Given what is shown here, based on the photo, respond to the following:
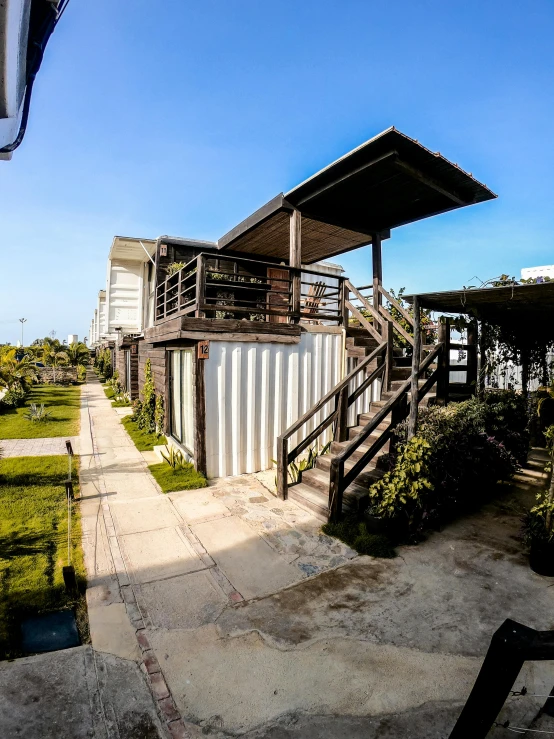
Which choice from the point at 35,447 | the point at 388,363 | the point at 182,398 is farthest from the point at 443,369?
the point at 35,447

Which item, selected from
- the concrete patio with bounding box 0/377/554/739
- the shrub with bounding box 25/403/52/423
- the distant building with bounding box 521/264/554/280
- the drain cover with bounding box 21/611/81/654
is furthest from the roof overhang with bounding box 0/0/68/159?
Answer: the shrub with bounding box 25/403/52/423

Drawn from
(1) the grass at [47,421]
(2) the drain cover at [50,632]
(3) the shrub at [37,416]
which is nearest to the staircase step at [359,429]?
(2) the drain cover at [50,632]

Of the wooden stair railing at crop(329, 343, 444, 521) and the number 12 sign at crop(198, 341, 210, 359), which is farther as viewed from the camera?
the number 12 sign at crop(198, 341, 210, 359)

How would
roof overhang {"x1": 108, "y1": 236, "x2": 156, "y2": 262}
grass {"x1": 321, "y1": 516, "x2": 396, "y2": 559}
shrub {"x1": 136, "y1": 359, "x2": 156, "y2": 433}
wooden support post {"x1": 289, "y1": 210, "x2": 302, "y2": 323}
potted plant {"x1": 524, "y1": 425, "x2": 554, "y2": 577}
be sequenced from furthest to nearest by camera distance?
roof overhang {"x1": 108, "y1": 236, "x2": 156, "y2": 262} < shrub {"x1": 136, "y1": 359, "x2": 156, "y2": 433} < wooden support post {"x1": 289, "y1": 210, "x2": 302, "y2": 323} < grass {"x1": 321, "y1": 516, "x2": 396, "y2": 559} < potted plant {"x1": 524, "y1": 425, "x2": 554, "y2": 577}

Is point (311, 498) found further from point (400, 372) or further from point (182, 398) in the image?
point (182, 398)

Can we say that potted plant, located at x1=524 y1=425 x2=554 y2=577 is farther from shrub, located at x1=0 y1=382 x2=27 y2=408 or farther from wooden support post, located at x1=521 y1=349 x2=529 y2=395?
shrub, located at x1=0 y1=382 x2=27 y2=408

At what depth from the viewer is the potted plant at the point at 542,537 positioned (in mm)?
4398

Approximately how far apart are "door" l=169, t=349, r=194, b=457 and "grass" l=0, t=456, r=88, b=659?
2415 mm

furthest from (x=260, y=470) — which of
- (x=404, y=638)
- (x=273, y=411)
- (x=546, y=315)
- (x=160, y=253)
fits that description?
(x=160, y=253)

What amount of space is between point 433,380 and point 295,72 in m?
6.41

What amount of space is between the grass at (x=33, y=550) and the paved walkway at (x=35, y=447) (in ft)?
4.43

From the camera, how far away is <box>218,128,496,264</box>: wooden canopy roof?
6.56 meters

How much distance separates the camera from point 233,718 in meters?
2.68

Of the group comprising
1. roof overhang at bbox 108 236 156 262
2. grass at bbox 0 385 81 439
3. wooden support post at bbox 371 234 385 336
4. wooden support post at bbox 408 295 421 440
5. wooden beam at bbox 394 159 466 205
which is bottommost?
grass at bbox 0 385 81 439
